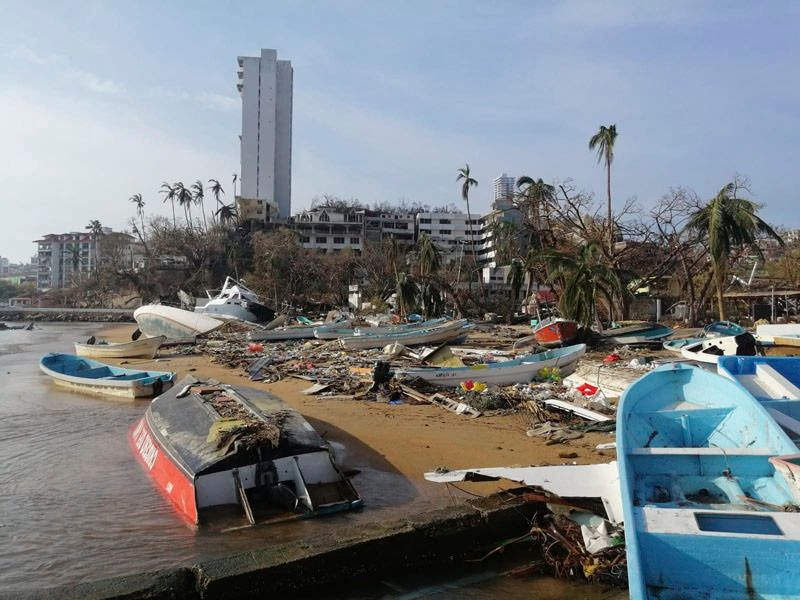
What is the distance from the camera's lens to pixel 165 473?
8.11 m

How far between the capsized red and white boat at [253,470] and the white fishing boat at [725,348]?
485 inches

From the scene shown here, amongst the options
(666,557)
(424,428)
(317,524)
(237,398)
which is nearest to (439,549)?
(317,524)

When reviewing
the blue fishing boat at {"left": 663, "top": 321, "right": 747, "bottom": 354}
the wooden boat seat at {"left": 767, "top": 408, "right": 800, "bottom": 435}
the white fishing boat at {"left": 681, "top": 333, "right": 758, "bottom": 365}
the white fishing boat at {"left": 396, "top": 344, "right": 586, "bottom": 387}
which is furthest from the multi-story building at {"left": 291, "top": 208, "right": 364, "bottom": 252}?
the wooden boat seat at {"left": 767, "top": 408, "right": 800, "bottom": 435}

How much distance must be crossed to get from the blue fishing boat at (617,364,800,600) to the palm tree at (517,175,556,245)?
3332cm

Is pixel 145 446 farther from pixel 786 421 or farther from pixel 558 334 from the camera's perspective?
pixel 558 334

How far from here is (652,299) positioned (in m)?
43.1

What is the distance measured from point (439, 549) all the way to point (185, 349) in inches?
974

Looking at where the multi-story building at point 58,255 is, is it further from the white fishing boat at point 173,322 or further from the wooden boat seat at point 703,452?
the wooden boat seat at point 703,452

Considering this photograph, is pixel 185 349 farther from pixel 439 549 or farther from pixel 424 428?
pixel 439 549

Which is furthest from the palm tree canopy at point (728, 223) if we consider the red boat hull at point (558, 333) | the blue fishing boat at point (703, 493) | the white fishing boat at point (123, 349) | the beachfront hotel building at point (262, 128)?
the beachfront hotel building at point (262, 128)

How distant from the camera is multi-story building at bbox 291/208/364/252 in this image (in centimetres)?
9181

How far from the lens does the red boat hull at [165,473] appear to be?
7023mm

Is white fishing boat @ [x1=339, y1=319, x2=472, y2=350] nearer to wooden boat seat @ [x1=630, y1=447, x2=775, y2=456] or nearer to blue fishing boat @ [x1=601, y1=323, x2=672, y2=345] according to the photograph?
blue fishing boat @ [x1=601, y1=323, x2=672, y2=345]

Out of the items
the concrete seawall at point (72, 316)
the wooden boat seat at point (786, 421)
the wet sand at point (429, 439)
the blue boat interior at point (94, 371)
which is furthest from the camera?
the concrete seawall at point (72, 316)
